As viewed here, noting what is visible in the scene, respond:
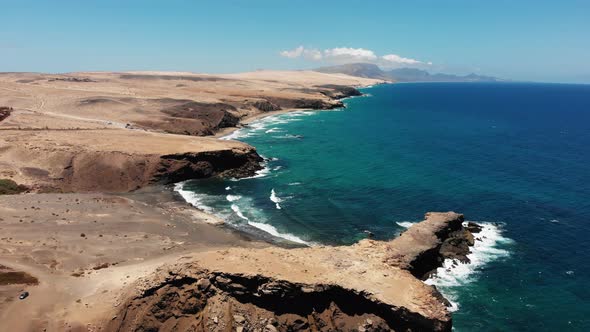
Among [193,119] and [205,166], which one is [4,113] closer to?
[193,119]

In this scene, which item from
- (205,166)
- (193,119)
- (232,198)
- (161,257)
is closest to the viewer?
(161,257)

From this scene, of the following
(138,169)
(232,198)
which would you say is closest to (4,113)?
(138,169)

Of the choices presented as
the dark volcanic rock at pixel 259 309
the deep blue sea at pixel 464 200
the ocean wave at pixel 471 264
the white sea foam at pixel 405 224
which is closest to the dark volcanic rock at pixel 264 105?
the deep blue sea at pixel 464 200

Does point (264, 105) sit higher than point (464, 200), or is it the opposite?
point (264, 105)

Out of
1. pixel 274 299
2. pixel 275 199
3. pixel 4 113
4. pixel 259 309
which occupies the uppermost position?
pixel 4 113

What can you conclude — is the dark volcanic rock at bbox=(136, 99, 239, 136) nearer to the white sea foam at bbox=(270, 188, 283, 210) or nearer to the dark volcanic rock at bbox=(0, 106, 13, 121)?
the dark volcanic rock at bbox=(0, 106, 13, 121)
